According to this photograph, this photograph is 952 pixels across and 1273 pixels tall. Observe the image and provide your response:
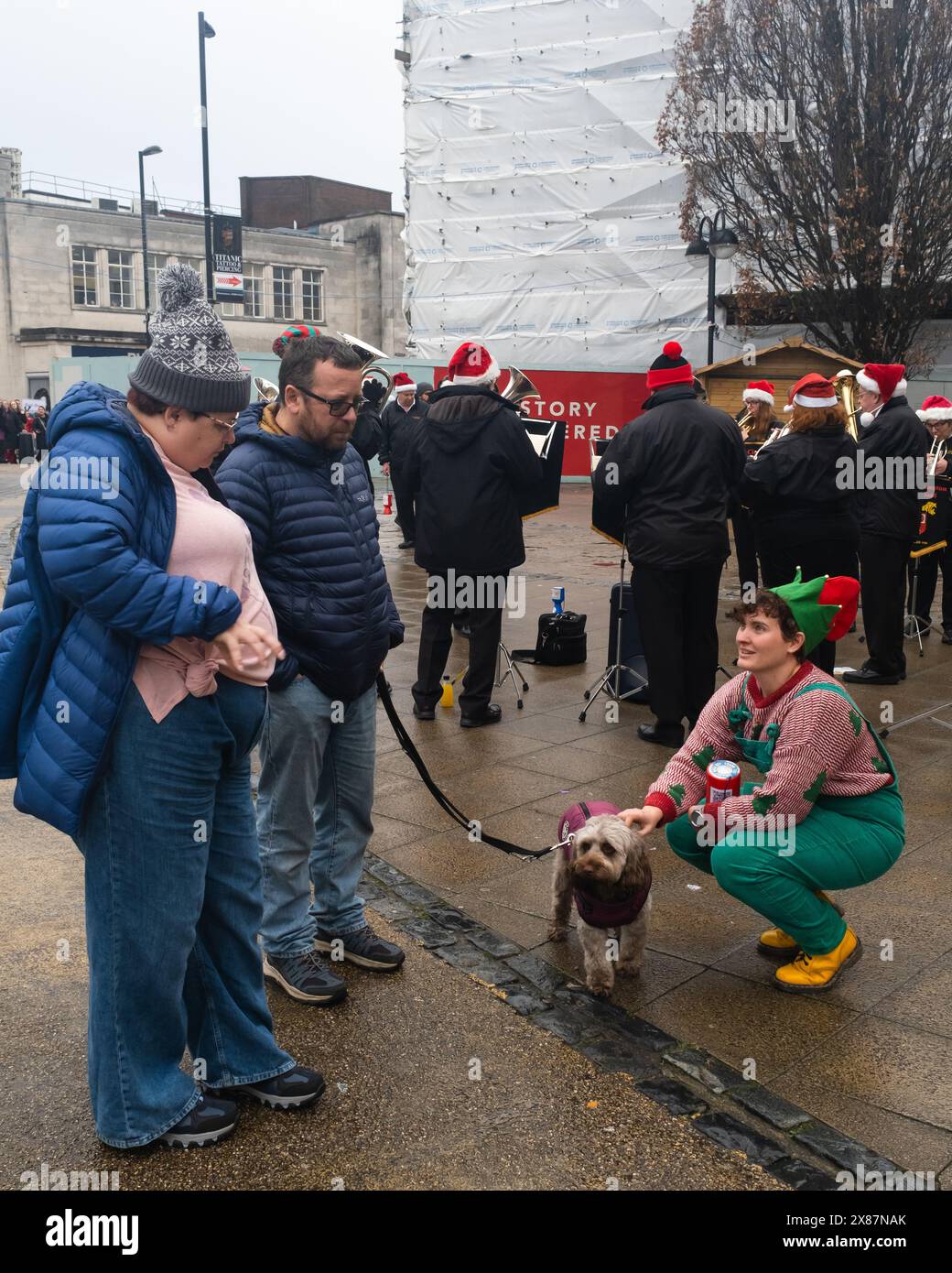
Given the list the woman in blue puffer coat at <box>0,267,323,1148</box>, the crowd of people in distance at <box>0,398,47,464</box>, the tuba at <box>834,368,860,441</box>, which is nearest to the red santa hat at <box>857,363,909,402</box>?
the tuba at <box>834,368,860,441</box>

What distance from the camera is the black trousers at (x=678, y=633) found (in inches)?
272

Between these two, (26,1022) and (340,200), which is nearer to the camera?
(26,1022)

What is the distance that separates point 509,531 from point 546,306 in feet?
71.1

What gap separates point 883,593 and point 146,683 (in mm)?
6887

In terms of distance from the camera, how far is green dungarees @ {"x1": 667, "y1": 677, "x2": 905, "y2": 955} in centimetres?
394

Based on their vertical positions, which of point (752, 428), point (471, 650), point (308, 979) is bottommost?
point (308, 979)

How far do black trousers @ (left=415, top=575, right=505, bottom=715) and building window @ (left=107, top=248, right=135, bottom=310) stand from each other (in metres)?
43.8

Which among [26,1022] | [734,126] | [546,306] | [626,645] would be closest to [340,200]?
[546,306]

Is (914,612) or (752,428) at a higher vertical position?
(752,428)

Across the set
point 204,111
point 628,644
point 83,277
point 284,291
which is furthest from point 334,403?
point 284,291

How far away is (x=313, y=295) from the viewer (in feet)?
178

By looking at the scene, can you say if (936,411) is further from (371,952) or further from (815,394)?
(371,952)

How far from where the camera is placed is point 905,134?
19.3 m

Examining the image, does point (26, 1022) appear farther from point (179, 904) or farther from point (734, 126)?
point (734, 126)
